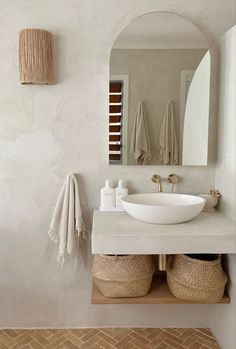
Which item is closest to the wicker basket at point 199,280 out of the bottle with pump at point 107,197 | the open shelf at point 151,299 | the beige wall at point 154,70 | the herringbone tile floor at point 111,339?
the open shelf at point 151,299

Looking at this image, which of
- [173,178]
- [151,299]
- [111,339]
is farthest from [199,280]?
[111,339]

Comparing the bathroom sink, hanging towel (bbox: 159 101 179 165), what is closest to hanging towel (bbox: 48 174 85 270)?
the bathroom sink

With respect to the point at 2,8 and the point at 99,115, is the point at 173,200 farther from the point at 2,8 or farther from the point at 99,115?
the point at 2,8

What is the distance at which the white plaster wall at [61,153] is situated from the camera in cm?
220

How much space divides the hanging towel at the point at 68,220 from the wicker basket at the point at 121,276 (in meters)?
0.25

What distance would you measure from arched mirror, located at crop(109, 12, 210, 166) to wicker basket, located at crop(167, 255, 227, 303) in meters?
0.66

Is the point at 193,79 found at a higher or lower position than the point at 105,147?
higher

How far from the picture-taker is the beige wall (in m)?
2.19

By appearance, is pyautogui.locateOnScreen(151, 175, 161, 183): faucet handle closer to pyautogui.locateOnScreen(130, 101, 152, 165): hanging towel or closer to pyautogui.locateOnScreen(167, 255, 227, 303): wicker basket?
pyautogui.locateOnScreen(130, 101, 152, 165): hanging towel

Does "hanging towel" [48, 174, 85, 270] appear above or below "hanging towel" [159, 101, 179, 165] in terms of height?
below

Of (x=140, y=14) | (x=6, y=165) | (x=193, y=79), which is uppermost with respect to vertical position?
(x=140, y=14)

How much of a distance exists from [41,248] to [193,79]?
155 cm

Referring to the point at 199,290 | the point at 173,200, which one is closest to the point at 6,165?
the point at 173,200

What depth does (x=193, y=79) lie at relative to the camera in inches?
87.4
